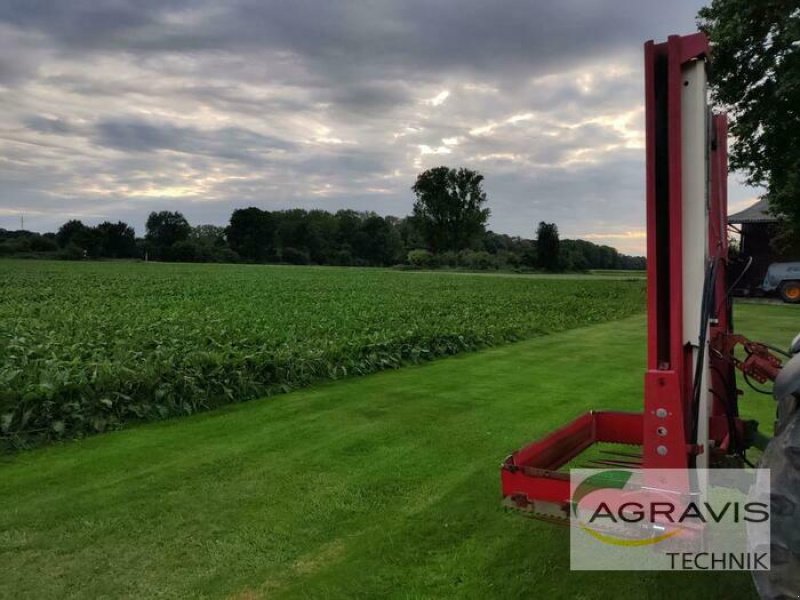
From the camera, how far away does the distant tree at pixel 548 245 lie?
78.6 meters

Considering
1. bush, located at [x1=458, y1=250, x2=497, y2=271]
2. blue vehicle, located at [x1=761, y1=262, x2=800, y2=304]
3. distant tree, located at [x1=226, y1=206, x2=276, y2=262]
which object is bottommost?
blue vehicle, located at [x1=761, y1=262, x2=800, y2=304]

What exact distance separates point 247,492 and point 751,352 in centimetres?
330

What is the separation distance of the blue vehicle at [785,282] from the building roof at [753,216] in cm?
484

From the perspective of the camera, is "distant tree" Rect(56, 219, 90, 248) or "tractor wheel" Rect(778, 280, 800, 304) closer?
"tractor wheel" Rect(778, 280, 800, 304)

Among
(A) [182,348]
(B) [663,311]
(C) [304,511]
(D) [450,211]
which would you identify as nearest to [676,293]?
(B) [663,311]

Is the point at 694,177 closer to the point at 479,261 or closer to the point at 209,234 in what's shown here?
the point at 479,261

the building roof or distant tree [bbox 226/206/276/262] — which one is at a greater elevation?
distant tree [bbox 226/206/276/262]

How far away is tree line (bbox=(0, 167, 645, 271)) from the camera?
82625 millimetres

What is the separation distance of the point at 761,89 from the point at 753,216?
1303 cm

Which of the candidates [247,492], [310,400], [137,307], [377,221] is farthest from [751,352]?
[377,221]

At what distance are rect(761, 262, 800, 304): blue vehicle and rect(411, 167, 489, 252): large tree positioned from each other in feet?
247

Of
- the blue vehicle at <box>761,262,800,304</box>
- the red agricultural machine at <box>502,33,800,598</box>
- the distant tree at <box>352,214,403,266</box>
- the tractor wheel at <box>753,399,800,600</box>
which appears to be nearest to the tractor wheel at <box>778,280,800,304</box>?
the blue vehicle at <box>761,262,800,304</box>

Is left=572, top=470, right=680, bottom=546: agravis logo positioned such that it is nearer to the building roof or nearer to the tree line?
the building roof

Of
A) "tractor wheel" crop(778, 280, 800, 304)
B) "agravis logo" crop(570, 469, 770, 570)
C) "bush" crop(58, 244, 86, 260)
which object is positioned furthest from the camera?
"bush" crop(58, 244, 86, 260)
